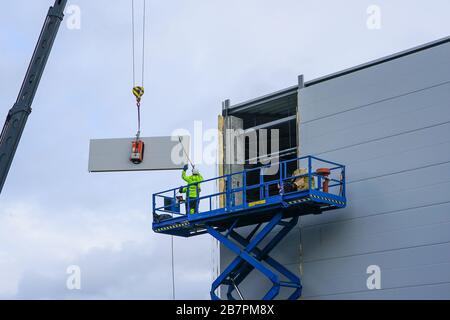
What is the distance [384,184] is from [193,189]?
24.7 ft

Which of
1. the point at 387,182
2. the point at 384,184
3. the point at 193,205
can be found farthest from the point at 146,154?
the point at 387,182

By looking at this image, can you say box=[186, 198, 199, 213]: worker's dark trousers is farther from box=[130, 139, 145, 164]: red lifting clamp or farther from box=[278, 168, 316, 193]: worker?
box=[278, 168, 316, 193]: worker

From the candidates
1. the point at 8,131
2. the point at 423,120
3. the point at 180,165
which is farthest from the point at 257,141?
the point at 8,131

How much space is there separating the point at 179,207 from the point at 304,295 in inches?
242

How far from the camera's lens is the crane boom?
2788 cm

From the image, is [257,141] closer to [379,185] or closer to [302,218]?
[302,218]

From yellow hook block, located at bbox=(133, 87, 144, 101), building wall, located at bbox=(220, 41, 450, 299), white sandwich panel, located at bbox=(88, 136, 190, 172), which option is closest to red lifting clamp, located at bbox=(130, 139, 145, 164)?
white sandwich panel, located at bbox=(88, 136, 190, 172)

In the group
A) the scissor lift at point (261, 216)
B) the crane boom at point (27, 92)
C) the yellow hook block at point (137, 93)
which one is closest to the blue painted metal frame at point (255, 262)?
the scissor lift at point (261, 216)

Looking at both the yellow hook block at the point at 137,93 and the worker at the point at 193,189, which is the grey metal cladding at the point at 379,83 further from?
the yellow hook block at the point at 137,93

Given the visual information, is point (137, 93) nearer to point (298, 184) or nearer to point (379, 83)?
point (298, 184)

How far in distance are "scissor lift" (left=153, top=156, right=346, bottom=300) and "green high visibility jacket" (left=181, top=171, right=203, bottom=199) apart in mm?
307

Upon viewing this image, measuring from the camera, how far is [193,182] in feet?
111

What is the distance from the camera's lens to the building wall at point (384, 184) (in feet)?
96.4

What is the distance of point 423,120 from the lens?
30.5m
